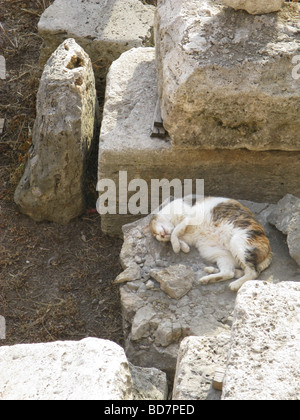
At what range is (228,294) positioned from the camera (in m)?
4.52

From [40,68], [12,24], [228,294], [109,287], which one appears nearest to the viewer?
[228,294]

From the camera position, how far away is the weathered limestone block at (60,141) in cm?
534

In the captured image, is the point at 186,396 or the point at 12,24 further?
the point at 12,24

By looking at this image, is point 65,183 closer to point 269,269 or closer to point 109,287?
point 109,287

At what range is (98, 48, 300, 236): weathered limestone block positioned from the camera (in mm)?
A: 5078

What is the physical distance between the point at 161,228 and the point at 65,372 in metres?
2.03

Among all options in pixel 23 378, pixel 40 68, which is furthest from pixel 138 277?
pixel 40 68

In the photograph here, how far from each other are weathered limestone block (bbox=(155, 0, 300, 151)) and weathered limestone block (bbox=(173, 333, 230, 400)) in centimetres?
178

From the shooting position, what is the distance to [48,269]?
5.38m

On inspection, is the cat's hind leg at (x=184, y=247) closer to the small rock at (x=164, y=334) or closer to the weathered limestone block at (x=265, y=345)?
the small rock at (x=164, y=334)

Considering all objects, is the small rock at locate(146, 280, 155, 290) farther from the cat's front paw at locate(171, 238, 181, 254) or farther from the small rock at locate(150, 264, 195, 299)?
the cat's front paw at locate(171, 238, 181, 254)

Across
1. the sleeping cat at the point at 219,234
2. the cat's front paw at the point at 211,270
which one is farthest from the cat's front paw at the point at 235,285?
the cat's front paw at the point at 211,270

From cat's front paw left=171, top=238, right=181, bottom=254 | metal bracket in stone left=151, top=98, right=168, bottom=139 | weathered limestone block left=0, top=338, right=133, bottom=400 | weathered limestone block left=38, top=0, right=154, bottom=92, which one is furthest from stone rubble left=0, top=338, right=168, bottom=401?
weathered limestone block left=38, top=0, right=154, bottom=92

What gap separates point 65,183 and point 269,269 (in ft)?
6.64
